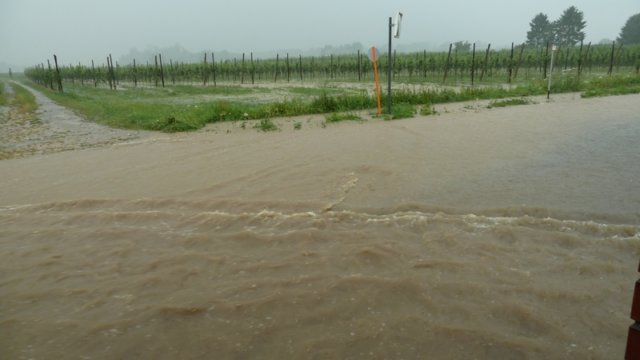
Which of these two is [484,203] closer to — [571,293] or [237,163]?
[571,293]

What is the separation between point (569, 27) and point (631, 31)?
894 cm

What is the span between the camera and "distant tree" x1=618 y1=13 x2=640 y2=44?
7000 centimetres

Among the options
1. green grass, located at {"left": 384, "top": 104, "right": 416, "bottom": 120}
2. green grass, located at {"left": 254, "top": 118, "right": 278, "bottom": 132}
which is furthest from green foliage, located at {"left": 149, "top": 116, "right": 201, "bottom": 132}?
green grass, located at {"left": 384, "top": 104, "right": 416, "bottom": 120}

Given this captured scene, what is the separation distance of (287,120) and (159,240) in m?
8.05

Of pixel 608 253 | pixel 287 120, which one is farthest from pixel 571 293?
pixel 287 120

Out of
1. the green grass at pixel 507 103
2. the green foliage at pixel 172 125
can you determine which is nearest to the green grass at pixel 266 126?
the green foliage at pixel 172 125

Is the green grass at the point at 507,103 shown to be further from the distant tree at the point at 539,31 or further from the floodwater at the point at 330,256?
the distant tree at the point at 539,31

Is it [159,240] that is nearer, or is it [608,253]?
[608,253]

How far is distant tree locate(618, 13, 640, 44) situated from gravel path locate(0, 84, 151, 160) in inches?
3170

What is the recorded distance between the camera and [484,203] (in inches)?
187

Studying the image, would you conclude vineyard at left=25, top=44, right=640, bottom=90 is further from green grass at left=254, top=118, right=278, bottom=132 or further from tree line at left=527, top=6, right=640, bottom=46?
tree line at left=527, top=6, right=640, bottom=46

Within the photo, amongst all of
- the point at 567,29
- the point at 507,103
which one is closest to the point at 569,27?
the point at 567,29

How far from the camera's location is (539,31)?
79.9 metres

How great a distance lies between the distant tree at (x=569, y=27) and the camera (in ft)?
245
